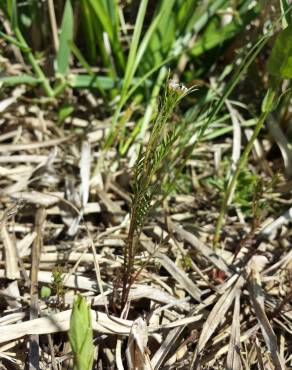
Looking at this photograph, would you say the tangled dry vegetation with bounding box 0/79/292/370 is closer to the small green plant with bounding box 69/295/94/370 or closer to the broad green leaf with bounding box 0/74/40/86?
the broad green leaf with bounding box 0/74/40/86

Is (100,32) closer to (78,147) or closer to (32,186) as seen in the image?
(78,147)

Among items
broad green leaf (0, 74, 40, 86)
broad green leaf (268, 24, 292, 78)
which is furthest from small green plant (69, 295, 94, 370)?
broad green leaf (0, 74, 40, 86)

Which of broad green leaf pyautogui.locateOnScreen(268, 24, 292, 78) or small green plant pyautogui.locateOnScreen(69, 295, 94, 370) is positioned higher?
broad green leaf pyautogui.locateOnScreen(268, 24, 292, 78)

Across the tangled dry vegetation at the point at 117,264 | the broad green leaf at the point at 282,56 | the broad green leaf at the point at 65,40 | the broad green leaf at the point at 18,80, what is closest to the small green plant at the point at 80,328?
the tangled dry vegetation at the point at 117,264

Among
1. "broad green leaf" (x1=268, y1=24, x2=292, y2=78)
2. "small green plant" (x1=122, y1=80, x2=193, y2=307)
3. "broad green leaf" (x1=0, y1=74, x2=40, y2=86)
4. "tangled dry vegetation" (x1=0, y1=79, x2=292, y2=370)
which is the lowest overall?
"tangled dry vegetation" (x1=0, y1=79, x2=292, y2=370)

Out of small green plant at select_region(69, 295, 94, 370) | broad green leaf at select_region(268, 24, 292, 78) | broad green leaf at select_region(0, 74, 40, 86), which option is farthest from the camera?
broad green leaf at select_region(0, 74, 40, 86)

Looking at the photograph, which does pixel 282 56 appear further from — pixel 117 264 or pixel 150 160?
pixel 117 264

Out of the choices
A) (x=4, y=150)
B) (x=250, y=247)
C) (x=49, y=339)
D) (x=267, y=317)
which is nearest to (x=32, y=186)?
Result: (x=4, y=150)
